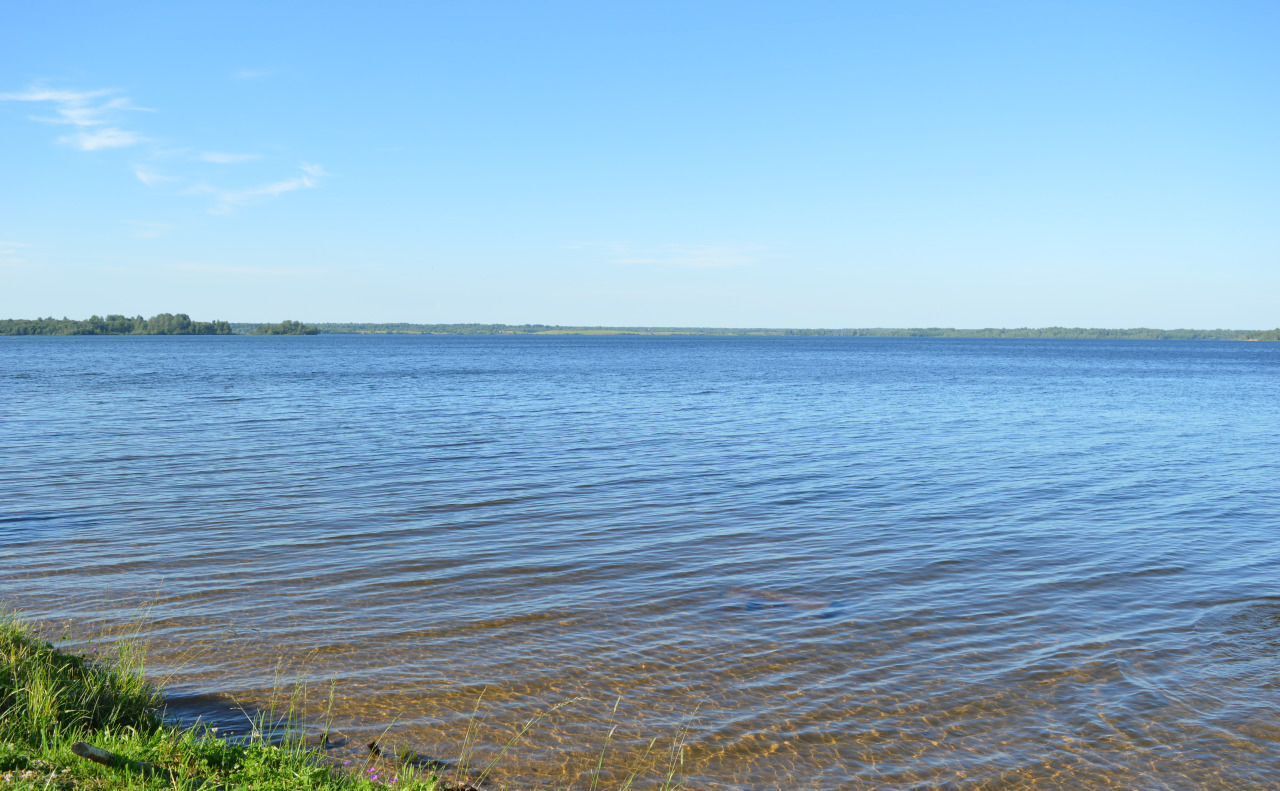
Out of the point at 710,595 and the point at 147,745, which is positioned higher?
the point at 147,745

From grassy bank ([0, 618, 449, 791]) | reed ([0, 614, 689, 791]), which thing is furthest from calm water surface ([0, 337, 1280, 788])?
grassy bank ([0, 618, 449, 791])

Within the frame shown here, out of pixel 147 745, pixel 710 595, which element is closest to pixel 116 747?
pixel 147 745

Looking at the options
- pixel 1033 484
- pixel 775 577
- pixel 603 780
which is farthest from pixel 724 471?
pixel 603 780

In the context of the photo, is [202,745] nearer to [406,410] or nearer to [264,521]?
[264,521]

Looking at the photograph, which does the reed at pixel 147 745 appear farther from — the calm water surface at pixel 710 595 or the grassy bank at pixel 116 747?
the calm water surface at pixel 710 595

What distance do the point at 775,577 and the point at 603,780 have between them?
5.60 metres

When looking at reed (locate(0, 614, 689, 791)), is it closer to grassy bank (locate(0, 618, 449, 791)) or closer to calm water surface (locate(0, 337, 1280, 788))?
grassy bank (locate(0, 618, 449, 791))

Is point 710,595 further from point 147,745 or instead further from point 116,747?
point 116,747

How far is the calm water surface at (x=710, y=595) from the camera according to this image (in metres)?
7.33

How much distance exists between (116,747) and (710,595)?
21.9 feet

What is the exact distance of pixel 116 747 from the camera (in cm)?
573

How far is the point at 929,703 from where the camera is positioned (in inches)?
312

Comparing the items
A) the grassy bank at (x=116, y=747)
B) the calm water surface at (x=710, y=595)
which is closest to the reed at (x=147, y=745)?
the grassy bank at (x=116, y=747)

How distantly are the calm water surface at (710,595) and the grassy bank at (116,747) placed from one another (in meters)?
0.89
